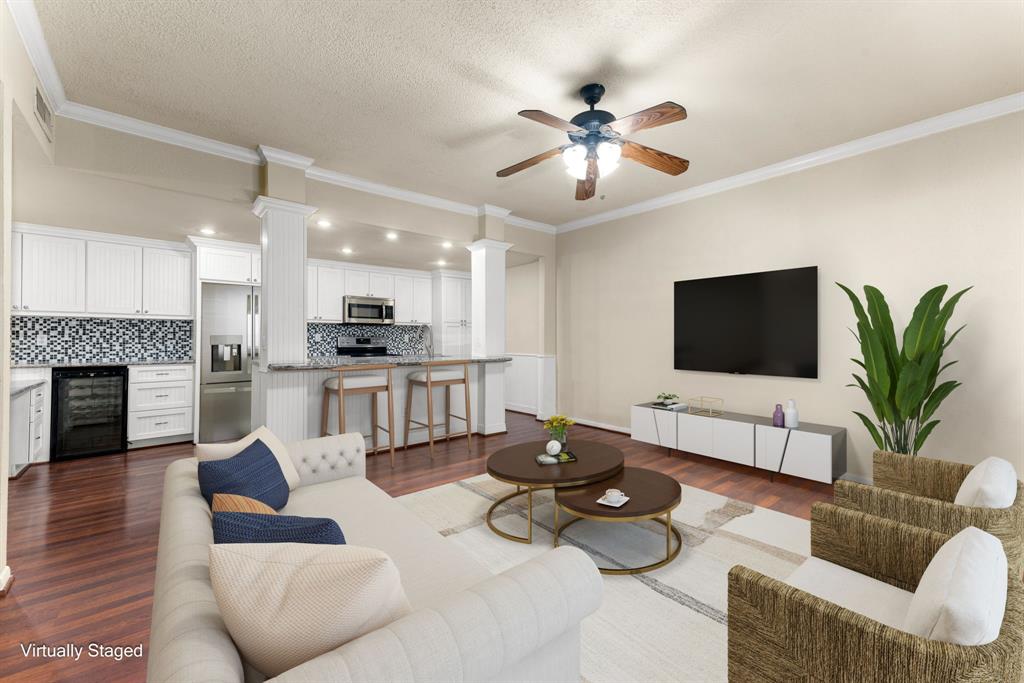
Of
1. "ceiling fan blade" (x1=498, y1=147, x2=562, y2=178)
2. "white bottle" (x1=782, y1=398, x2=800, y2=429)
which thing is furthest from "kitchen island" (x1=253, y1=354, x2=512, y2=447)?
"white bottle" (x1=782, y1=398, x2=800, y2=429)

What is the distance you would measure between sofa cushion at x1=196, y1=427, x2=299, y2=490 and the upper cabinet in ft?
13.9

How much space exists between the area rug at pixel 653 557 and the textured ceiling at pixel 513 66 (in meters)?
2.77

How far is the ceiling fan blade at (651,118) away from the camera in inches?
90.5

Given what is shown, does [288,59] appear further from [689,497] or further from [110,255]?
[110,255]

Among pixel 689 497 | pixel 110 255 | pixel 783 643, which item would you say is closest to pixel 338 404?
pixel 689 497

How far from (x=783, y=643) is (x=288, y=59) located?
3.41 metres

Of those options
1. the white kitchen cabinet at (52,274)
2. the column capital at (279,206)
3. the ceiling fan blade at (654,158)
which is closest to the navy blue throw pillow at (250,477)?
the column capital at (279,206)

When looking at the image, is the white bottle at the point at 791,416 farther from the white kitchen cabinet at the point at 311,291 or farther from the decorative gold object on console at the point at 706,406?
the white kitchen cabinet at the point at 311,291

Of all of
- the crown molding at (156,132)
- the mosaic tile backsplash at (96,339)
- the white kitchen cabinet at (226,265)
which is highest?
the crown molding at (156,132)

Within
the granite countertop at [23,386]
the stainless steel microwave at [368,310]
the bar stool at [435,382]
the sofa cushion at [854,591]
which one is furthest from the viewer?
the stainless steel microwave at [368,310]

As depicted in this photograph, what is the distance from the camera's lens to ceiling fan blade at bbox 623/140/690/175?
2787 mm

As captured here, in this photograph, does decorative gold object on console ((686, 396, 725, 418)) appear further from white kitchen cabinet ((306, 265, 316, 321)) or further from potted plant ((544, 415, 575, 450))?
white kitchen cabinet ((306, 265, 316, 321))

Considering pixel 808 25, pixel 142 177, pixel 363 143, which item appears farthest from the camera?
pixel 363 143

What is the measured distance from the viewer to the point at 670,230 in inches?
197
